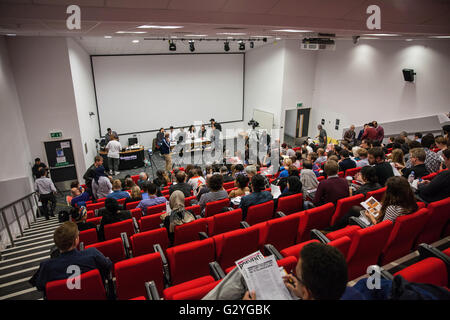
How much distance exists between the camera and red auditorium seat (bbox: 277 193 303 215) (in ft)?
14.3

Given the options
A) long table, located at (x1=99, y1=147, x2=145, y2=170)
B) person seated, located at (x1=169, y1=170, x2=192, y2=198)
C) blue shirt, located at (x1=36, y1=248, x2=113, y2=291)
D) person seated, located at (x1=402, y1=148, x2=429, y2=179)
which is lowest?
long table, located at (x1=99, y1=147, x2=145, y2=170)

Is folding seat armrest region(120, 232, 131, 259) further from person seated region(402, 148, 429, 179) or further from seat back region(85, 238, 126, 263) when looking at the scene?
person seated region(402, 148, 429, 179)

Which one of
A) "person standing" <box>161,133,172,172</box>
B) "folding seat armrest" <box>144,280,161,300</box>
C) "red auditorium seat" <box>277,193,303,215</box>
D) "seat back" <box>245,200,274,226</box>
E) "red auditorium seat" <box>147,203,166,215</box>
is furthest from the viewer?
"person standing" <box>161,133,172,172</box>

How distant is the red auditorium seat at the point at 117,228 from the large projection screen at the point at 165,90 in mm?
10209

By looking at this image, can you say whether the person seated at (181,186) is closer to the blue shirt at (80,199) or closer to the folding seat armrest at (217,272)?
the blue shirt at (80,199)

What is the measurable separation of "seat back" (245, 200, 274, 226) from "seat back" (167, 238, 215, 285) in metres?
1.05

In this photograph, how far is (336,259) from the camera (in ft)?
4.99

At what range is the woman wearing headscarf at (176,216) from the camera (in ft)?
12.4

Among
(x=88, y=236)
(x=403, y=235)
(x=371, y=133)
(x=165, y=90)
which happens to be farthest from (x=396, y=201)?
(x=165, y=90)

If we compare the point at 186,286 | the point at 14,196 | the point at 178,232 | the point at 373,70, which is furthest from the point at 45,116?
the point at 373,70

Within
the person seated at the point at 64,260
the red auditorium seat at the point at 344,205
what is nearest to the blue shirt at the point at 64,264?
the person seated at the point at 64,260

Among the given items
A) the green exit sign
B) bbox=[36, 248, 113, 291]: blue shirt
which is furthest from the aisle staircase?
the green exit sign

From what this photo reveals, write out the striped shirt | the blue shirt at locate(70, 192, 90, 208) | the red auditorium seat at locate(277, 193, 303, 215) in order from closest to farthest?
the red auditorium seat at locate(277, 193, 303, 215)
the blue shirt at locate(70, 192, 90, 208)
the striped shirt

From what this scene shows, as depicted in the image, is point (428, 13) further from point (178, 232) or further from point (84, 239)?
point (84, 239)
